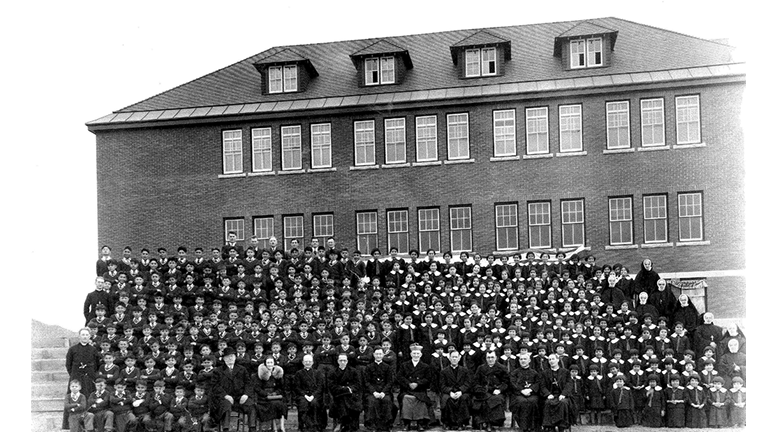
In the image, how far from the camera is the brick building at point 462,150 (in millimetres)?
24641

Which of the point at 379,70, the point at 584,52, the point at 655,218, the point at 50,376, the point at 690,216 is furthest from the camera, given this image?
the point at 379,70

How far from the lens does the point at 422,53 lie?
2736 cm

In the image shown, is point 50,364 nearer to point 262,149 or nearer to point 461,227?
point 262,149

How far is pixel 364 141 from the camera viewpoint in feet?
86.5

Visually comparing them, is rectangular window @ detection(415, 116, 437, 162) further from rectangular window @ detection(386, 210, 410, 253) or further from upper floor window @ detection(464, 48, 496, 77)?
upper floor window @ detection(464, 48, 496, 77)

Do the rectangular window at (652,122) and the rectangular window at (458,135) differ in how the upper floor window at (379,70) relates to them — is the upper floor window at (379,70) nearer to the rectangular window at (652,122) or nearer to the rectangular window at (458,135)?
the rectangular window at (458,135)

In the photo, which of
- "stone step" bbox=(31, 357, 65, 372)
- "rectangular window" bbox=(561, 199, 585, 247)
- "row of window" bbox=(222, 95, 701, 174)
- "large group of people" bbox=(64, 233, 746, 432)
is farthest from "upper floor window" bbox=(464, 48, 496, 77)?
"stone step" bbox=(31, 357, 65, 372)

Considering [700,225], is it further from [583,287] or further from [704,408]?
[704,408]

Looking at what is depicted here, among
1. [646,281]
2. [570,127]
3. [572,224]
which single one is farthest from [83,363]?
[570,127]

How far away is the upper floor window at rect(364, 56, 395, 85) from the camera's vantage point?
1052 inches

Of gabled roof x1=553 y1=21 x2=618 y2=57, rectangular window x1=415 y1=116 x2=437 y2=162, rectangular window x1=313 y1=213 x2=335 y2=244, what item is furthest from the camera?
rectangular window x1=313 y1=213 x2=335 y2=244

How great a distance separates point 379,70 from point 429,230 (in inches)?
189

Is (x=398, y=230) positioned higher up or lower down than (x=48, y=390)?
higher up

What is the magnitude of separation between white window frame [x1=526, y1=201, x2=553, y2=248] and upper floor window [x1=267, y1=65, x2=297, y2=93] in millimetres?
7778
